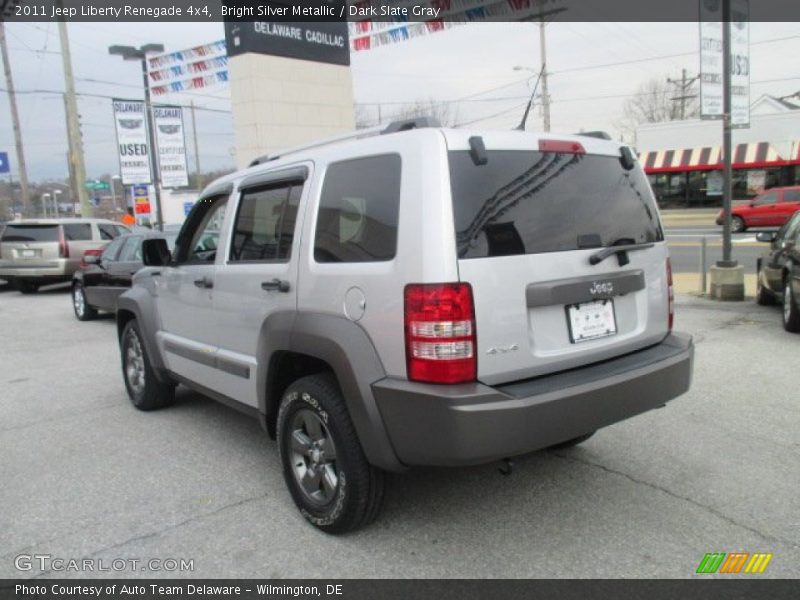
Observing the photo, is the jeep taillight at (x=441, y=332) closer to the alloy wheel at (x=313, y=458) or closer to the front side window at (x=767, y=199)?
the alloy wheel at (x=313, y=458)

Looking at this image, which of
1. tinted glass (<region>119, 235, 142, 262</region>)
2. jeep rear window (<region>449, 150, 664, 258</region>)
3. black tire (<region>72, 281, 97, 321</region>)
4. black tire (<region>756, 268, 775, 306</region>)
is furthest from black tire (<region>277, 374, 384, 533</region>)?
black tire (<region>72, 281, 97, 321</region>)

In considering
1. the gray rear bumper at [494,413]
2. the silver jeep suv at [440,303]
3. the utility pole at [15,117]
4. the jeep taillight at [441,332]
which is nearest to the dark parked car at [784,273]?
the silver jeep suv at [440,303]

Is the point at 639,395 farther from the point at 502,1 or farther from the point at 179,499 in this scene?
the point at 502,1

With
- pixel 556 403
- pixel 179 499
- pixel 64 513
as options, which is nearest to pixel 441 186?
pixel 556 403

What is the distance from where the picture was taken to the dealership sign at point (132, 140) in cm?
1853

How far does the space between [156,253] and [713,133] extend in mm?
35166

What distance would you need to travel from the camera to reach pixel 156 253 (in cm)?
488

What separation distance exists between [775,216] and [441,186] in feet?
80.7

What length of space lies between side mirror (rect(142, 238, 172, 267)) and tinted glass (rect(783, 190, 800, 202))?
24.2 meters

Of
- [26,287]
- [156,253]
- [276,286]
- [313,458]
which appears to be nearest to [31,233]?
[26,287]

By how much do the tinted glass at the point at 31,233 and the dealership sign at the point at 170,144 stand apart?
460 cm

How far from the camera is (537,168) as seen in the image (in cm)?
311

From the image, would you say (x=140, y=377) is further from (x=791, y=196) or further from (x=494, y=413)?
(x=791, y=196)

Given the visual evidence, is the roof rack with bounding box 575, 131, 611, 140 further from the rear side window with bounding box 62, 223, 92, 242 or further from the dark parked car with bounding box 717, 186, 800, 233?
the dark parked car with bounding box 717, 186, 800, 233
